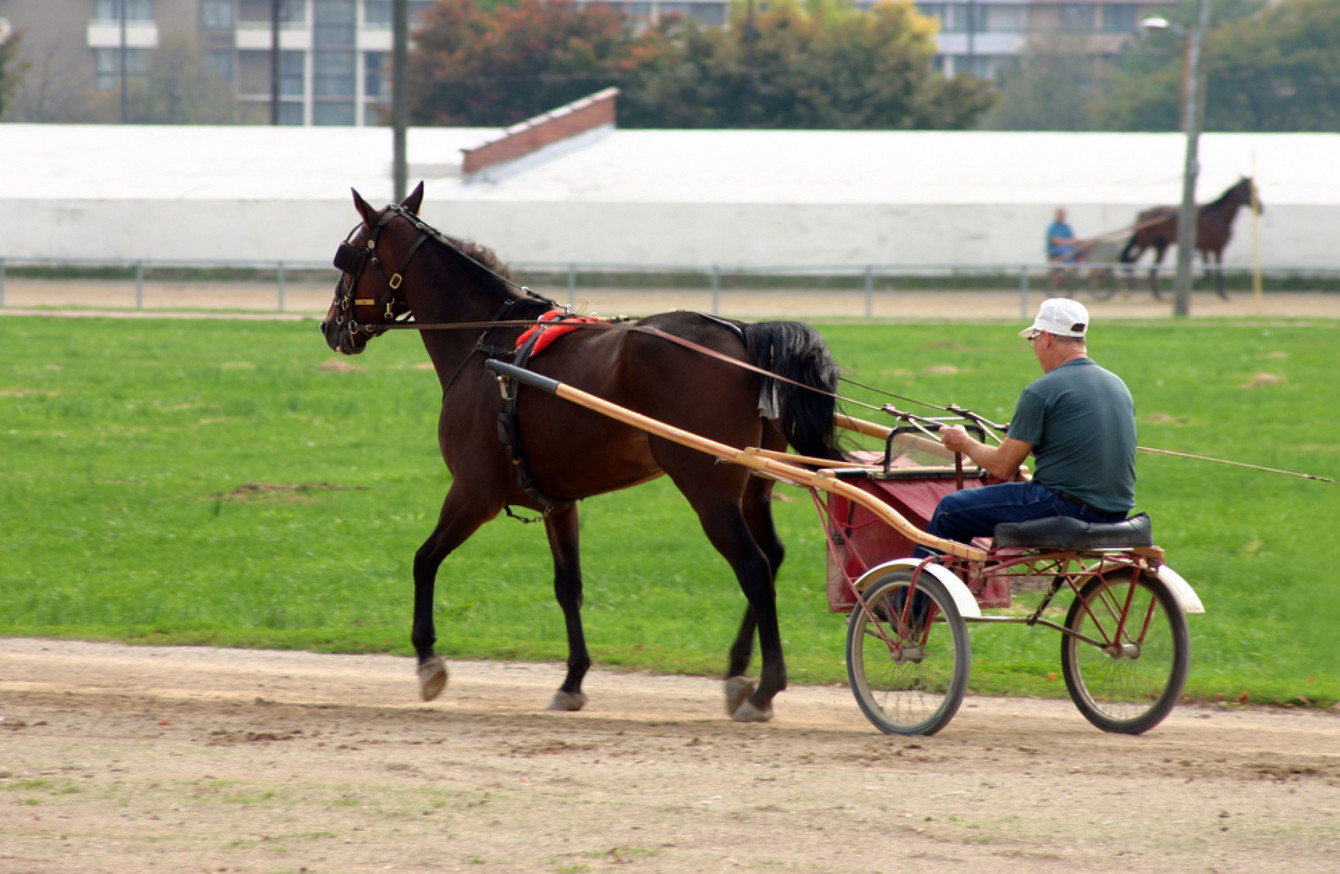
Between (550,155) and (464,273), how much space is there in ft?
118

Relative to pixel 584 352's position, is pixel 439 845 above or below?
below

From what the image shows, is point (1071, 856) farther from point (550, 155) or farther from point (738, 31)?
point (738, 31)

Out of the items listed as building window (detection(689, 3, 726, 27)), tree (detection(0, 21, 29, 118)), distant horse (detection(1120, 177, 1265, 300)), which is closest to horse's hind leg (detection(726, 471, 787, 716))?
distant horse (detection(1120, 177, 1265, 300))

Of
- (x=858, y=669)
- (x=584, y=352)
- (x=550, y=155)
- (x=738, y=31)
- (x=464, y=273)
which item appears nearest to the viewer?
(x=858, y=669)

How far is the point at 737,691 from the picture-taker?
6.40m

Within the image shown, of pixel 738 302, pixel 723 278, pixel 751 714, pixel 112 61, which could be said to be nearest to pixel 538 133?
pixel 723 278

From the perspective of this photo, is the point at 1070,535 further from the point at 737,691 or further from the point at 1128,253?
the point at 1128,253

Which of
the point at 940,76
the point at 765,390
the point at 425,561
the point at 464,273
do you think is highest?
the point at 940,76

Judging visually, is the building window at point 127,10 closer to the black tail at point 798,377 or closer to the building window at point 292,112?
the building window at point 292,112

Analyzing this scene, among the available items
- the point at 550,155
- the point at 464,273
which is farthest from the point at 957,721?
the point at 550,155

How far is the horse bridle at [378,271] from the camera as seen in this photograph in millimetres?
7473

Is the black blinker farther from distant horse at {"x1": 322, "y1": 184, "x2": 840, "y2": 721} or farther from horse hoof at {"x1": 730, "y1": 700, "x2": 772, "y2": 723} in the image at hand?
horse hoof at {"x1": 730, "y1": 700, "x2": 772, "y2": 723}

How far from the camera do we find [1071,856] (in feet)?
13.9

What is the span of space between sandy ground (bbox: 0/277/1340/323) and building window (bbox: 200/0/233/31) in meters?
71.7
